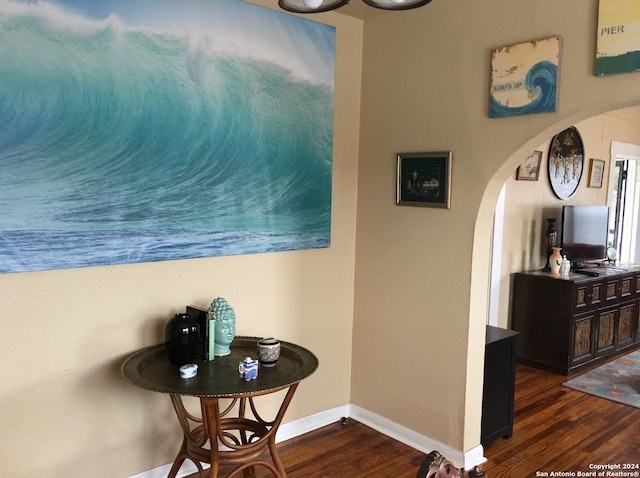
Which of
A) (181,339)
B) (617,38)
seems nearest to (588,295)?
(617,38)

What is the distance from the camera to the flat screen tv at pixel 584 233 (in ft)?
16.3

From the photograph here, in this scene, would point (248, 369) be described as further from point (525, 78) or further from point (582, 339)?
point (582, 339)

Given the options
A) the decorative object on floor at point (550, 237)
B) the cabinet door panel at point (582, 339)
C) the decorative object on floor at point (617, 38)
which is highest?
the decorative object on floor at point (617, 38)

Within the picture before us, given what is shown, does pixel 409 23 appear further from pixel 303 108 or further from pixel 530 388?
pixel 530 388

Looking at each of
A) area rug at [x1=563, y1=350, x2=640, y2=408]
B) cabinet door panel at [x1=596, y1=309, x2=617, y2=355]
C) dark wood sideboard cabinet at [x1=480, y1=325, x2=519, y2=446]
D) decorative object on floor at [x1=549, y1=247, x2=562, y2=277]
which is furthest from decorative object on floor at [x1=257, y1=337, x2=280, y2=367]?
cabinet door panel at [x1=596, y1=309, x2=617, y2=355]

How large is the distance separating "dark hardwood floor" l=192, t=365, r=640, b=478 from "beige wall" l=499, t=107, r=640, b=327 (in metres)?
1.23

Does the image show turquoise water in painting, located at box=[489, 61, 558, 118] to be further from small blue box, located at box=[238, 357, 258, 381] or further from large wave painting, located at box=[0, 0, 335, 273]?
small blue box, located at box=[238, 357, 258, 381]

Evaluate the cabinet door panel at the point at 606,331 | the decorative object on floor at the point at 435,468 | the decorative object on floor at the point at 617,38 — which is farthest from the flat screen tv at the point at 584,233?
the decorative object on floor at the point at 435,468

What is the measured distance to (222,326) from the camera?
2.56 meters

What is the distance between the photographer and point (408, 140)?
315 centimetres

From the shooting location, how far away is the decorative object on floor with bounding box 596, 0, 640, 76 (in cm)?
218

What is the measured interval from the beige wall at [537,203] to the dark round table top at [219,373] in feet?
9.10

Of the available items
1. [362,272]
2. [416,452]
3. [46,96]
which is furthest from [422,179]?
[46,96]

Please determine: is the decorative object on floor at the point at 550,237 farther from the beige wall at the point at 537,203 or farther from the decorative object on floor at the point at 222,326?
the decorative object on floor at the point at 222,326
